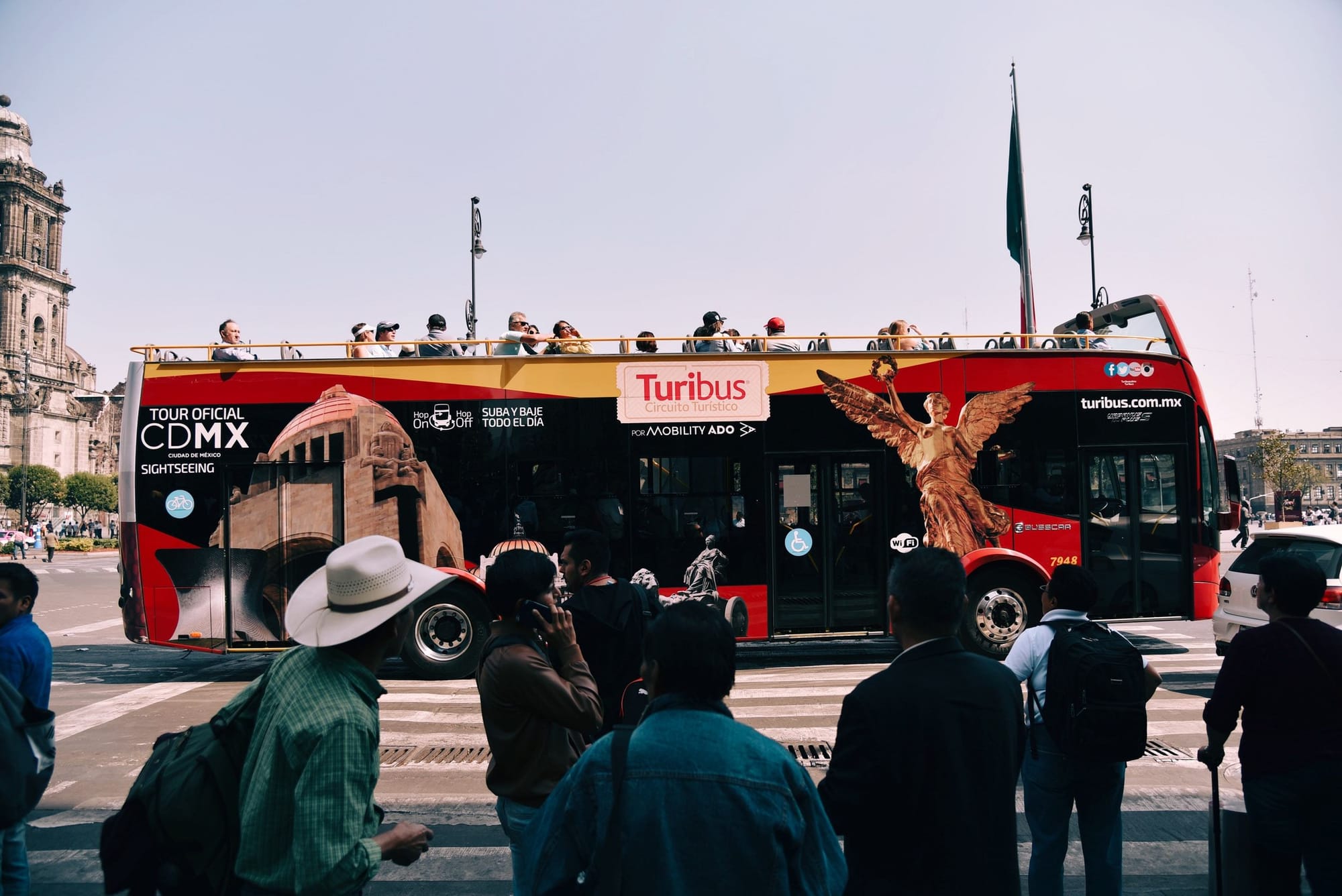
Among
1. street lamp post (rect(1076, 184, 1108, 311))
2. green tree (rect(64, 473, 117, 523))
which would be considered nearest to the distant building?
street lamp post (rect(1076, 184, 1108, 311))

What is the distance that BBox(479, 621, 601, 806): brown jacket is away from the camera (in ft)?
10.3

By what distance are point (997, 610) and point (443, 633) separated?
6.74m

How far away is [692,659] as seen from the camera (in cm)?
208

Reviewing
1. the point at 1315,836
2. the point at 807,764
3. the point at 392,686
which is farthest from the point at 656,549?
the point at 1315,836

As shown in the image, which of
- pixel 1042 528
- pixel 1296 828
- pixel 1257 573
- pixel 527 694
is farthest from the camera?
pixel 1042 528

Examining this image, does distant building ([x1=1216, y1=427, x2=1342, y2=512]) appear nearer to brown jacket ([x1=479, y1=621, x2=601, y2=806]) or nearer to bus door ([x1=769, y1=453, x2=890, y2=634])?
bus door ([x1=769, y1=453, x2=890, y2=634])

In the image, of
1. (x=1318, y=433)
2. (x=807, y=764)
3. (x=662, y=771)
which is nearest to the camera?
(x=662, y=771)

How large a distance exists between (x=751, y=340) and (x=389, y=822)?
7072mm

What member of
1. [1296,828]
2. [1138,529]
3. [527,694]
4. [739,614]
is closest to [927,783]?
[527,694]

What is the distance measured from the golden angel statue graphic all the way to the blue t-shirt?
8.51 m

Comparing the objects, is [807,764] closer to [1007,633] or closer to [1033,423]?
[1007,633]

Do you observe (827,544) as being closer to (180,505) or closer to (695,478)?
(695,478)

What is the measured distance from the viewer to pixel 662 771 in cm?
196

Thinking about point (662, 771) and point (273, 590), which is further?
point (273, 590)
